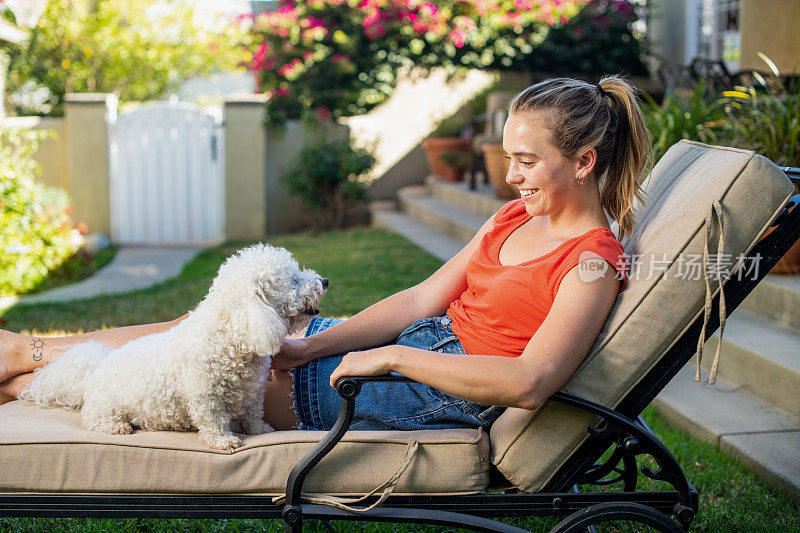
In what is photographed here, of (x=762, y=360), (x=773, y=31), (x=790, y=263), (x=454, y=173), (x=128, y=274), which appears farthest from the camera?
(x=454, y=173)

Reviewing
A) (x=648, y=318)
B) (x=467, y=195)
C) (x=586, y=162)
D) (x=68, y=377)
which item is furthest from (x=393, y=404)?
(x=467, y=195)

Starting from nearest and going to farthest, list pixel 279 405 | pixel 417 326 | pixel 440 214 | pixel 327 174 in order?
pixel 279 405 < pixel 417 326 < pixel 440 214 < pixel 327 174

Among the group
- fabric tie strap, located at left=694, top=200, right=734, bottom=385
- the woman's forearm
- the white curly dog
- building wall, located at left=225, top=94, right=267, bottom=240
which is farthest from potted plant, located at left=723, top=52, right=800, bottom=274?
building wall, located at left=225, top=94, right=267, bottom=240

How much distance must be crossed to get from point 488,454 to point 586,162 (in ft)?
3.09

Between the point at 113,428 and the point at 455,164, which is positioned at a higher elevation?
the point at 455,164

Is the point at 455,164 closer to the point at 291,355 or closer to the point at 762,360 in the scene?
the point at 762,360

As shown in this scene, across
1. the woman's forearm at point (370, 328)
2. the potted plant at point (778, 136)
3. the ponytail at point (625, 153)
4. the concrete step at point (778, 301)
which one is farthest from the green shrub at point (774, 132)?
the woman's forearm at point (370, 328)

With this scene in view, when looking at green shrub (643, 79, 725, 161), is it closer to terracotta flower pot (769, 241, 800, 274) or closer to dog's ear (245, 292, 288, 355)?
terracotta flower pot (769, 241, 800, 274)

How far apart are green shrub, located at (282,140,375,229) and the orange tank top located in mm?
7181

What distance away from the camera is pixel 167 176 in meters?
9.90

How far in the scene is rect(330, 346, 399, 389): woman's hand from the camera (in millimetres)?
2049

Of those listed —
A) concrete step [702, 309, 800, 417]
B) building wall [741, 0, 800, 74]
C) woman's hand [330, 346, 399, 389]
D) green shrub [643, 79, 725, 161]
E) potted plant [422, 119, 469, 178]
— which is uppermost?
building wall [741, 0, 800, 74]

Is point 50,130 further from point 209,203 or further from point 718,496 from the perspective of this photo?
point 718,496

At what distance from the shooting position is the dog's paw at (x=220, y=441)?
2.18 meters
